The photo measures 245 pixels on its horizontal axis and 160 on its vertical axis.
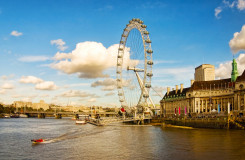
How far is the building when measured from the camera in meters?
78.1

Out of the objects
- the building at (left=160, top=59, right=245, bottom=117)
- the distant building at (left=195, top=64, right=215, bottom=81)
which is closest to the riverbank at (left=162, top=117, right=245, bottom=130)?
the building at (left=160, top=59, right=245, bottom=117)

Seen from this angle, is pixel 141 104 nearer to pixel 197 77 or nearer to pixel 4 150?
pixel 4 150

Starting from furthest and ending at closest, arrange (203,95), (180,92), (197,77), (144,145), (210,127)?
1. (197,77)
2. (180,92)
3. (203,95)
4. (210,127)
5. (144,145)

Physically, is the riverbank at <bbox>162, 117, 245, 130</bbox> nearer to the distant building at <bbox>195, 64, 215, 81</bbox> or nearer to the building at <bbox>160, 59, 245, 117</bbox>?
the building at <bbox>160, 59, 245, 117</bbox>

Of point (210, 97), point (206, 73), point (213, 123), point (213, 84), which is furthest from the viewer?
point (206, 73)

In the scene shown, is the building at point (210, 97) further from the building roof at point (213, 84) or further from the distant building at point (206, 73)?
the distant building at point (206, 73)

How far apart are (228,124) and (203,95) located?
3530 centimetres

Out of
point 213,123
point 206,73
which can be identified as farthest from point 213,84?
point 206,73

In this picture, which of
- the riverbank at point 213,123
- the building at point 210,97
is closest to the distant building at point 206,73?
the building at point 210,97

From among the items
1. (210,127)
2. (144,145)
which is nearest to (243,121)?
(210,127)

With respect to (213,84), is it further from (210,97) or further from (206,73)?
(206,73)

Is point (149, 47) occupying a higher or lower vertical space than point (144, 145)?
higher

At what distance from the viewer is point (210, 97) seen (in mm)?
78188

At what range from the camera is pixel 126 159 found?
101 ft
